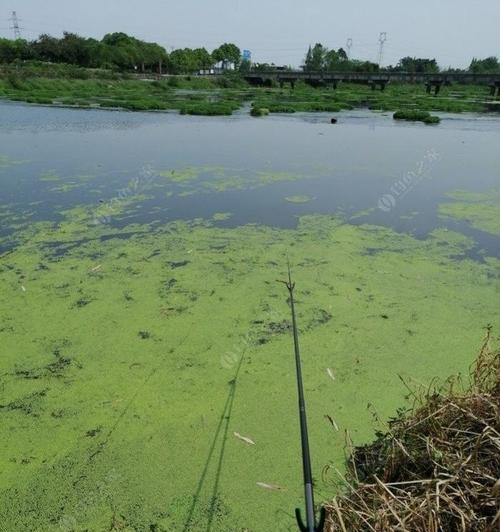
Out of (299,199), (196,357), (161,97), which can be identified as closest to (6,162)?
(299,199)

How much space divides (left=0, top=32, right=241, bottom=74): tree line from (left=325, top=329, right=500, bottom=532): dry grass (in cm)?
4280

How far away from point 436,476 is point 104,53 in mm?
47149

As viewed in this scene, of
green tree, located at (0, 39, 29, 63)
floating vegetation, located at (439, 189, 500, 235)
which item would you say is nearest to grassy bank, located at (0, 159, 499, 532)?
floating vegetation, located at (439, 189, 500, 235)

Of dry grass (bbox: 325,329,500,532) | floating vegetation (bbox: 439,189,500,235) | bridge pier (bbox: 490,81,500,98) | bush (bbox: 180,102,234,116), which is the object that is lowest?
floating vegetation (bbox: 439,189,500,235)

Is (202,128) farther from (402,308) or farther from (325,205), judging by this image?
(402,308)

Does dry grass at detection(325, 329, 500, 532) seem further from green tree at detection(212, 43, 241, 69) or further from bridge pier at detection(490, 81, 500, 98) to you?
green tree at detection(212, 43, 241, 69)

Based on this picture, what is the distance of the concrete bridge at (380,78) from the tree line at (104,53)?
36.8ft

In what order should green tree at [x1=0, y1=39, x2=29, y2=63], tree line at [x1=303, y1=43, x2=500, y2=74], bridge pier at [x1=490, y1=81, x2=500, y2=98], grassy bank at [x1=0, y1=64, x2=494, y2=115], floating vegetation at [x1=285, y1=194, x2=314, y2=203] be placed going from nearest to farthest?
floating vegetation at [x1=285, y1=194, x2=314, y2=203] → grassy bank at [x1=0, y1=64, x2=494, y2=115] → bridge pier at [x1=490, y1=81, x2=500, y2=98] → green tree at [x1=0, y1=39, x2=29, y2=63] → tree line at [x1=303, y1=43, x2=500, y2=74]

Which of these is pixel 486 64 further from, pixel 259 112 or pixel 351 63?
pixel 259 112

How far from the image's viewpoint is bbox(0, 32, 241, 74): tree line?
4001 centimetres

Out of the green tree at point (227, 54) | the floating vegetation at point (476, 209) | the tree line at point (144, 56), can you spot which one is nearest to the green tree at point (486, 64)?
the tree line at point (144, 56)

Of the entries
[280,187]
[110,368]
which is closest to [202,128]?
[280,187]

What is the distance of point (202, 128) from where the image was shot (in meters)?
11.6

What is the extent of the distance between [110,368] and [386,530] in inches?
63.1
